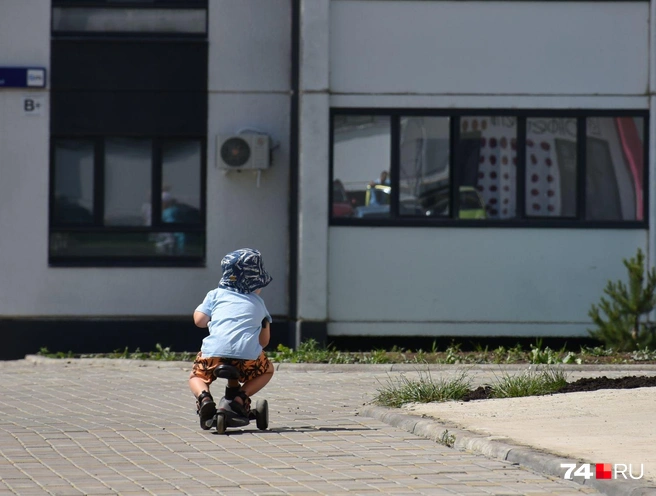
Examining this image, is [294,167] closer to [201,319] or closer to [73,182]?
[73,182]

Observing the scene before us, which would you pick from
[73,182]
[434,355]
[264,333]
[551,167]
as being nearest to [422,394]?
[264,333]

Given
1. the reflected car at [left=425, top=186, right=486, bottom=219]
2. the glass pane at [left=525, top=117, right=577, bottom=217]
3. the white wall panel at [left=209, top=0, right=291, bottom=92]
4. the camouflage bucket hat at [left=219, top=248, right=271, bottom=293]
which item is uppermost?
the white wall panel at [left=209, top=0, right=291, bottom=92]

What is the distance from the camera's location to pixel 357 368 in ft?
47.2

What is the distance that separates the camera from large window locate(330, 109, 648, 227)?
17.0m

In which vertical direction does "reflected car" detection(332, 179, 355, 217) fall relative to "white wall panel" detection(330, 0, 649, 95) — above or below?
below

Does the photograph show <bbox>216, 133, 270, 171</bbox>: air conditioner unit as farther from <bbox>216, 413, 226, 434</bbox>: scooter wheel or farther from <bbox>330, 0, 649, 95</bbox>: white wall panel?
<bbox>216, 413, 226, 434</bbox>: scooter wheel

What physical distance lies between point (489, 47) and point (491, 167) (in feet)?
5.22

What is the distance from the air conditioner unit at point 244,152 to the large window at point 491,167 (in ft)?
3.24

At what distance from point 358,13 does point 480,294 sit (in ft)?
13.3

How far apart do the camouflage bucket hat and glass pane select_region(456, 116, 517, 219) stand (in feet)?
25.6

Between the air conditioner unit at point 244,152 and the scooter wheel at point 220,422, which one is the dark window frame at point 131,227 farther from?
the scooter wheel at point 220,422

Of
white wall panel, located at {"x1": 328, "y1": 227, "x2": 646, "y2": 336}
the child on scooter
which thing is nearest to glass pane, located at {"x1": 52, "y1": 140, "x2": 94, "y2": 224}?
white wall panel, located at {"x1": 328, "y1": 227, "x2": 646, "y2": 336}

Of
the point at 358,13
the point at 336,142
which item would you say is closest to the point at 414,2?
the point at 358,13

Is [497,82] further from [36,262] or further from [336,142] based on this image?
[36,262]
